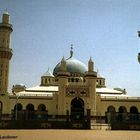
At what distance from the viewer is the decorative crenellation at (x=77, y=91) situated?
5681cm

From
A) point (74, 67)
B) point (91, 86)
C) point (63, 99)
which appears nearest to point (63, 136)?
point (63, 99)

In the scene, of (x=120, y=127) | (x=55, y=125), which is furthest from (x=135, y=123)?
(x=55, y=125)

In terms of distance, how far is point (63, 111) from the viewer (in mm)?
55375

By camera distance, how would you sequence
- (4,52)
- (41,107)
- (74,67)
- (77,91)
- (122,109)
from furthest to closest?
(74,67) → (122,109) → (41,107) → (77,91) → (4,52)

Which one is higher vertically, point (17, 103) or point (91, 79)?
point (91, 79)

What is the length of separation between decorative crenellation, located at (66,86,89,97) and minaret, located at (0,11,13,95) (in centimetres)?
1104

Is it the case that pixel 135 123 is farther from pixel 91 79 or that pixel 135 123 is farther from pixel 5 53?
pixel 5 53

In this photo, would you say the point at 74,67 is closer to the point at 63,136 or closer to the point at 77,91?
the point at 77,91

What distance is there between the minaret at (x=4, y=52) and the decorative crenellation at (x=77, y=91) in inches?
435

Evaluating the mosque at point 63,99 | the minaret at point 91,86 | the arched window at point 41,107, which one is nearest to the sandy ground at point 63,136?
the mosque at point 63,99

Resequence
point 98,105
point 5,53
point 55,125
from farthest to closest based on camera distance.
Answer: point 98,105 < point 5,53 < point 55,125

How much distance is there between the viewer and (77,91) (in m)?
57.2

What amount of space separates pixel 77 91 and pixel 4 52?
14.6 metres

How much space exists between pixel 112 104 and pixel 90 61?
9102mm
